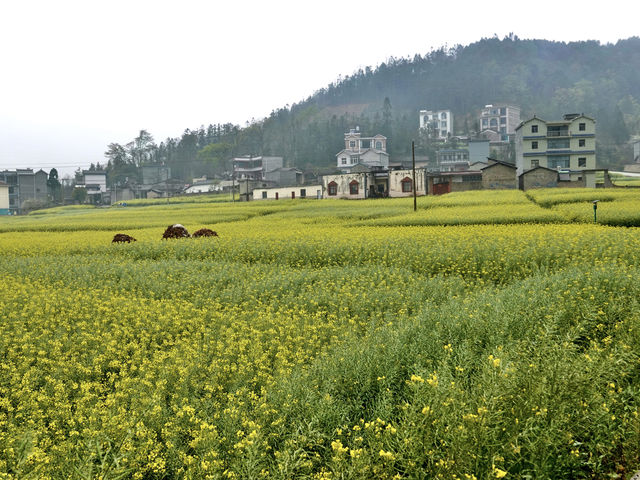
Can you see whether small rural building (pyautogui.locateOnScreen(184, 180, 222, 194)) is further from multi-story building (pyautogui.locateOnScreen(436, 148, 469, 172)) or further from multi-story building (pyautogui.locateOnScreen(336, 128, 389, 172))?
multi-story building (pyautogui.locateOnScreen(436, 148, 469, 172))

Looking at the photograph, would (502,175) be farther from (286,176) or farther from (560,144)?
(286,176)

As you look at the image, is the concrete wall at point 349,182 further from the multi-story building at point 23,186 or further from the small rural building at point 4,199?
the multi-story building at point 23,186

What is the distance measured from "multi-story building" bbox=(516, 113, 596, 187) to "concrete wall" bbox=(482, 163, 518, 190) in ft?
31.8

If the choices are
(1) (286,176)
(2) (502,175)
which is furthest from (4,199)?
(2) (502,175)

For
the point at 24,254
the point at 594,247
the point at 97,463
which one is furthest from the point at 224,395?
the point at 24,254

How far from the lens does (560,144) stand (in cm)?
7831

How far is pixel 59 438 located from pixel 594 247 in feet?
52.2

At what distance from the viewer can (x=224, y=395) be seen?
7090 mm

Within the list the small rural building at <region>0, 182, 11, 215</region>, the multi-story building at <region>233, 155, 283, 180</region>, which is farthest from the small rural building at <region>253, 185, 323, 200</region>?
the small rural building at <region>0, 182, 11, 215</region>

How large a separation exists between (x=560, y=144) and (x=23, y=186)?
332 feet

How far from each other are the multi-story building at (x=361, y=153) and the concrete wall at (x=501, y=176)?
116 ft

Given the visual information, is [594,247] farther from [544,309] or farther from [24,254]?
[24,254]

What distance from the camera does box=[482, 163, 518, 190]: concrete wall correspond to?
69.4 metres

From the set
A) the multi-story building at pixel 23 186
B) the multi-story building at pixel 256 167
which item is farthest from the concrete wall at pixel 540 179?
the multi-story building at pixel 23 186
